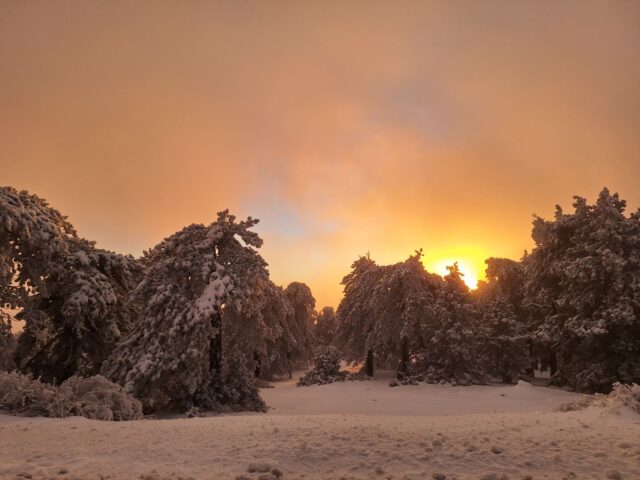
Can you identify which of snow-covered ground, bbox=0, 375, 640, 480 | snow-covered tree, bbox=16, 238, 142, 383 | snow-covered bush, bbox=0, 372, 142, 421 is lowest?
snow-covered ground, bbox=0, 375, 640, 480

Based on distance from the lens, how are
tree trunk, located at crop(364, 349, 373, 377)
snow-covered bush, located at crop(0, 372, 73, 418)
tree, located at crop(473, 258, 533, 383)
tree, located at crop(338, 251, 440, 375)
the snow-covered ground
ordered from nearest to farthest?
1. the snow-covered ground
2. snow-covered bush, located at crop(0, 372, 73, 418)
3. tree, located at crop(338, 251, 440, 375)
4. tree, located at crop(473, 258, 533, 383)
5. tree trunk, located at crop(364, 349, 373, 377)

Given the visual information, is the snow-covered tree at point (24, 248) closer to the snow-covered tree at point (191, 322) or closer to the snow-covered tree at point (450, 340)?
the snow-covered tree at point (191, 322)

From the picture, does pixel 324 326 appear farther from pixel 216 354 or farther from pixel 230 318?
pixel 216 354

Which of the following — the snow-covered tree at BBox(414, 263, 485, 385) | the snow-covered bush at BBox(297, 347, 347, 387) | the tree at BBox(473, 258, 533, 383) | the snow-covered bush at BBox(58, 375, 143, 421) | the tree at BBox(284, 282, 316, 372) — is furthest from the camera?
the tree at BBox(284, 282, 316, 372)

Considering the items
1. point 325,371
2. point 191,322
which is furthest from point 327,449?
point 325,371

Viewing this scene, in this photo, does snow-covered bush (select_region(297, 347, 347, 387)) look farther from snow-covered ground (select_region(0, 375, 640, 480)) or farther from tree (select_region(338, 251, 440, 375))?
snow-covered ground (select_region(0, 375, 640, 480))

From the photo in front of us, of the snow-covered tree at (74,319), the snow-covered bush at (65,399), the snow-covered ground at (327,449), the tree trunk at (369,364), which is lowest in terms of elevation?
the snow-covered ground at (327,449)

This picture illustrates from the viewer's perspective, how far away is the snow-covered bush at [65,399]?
9133mm

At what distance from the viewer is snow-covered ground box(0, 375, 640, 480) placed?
212 inches

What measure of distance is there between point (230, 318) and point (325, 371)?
11180mm

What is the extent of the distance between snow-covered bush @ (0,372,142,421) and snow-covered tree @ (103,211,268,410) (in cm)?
230

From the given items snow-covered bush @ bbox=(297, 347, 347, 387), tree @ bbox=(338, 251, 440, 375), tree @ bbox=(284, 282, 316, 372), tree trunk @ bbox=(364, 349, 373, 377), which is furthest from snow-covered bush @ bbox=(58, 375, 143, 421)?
tree @ bbox=(284, 282, 316, 372)

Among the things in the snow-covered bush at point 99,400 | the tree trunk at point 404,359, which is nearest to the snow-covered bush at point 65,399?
the snow-covered bush at point 99,400

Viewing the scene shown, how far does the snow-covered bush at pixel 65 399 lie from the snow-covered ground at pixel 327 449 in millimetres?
616
